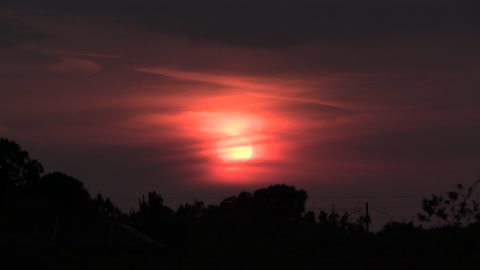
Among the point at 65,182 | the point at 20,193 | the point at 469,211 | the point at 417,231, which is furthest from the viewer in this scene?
the point at 65,182

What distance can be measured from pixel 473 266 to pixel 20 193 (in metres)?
50.5

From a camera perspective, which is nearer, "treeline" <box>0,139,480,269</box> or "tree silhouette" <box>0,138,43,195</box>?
→ "treeline" <box>0,139,480,269</box>

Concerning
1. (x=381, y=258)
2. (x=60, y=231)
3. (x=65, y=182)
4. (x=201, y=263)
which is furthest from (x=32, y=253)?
(x=65, y=182)

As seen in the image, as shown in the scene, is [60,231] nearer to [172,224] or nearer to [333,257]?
[172,224]

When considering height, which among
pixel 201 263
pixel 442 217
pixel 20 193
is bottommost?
pixel 201 263

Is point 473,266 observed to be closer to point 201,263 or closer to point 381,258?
point 381,258

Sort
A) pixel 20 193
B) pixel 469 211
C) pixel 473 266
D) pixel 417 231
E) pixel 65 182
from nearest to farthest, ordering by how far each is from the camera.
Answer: pixel 473 266 < pixel 469 211 < pixel 417 231 < pixel 20 193 < pixel 65 182

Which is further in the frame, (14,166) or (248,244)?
(14,166)

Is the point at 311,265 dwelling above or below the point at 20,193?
below

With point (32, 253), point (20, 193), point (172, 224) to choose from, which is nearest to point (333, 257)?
point (32, 253)

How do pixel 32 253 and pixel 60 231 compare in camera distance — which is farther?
pixel 60 231

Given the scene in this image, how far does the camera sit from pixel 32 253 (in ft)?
85.3

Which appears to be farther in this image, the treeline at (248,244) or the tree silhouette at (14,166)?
the tree silhouette at (14,166)

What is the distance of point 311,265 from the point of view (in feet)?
75.4
